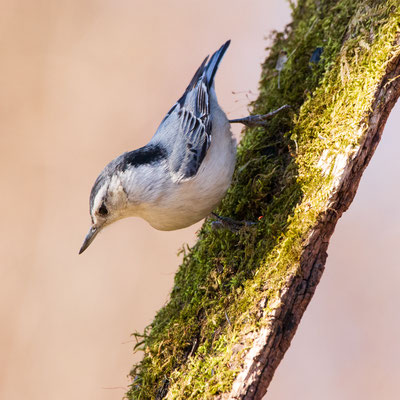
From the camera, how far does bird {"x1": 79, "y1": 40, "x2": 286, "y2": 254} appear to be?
2.13m

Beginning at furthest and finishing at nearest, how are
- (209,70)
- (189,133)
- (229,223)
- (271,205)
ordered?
(209,70)
(189,133)
(229,223)
(271,205)

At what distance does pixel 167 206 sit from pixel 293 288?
0.66m

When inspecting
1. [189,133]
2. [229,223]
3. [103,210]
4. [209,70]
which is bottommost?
[103,210]

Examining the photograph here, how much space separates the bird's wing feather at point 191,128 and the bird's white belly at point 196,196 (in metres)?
0.04

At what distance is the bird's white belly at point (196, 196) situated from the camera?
212 centimetres

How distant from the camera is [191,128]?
2.30 m

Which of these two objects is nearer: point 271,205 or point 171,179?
point 271,205

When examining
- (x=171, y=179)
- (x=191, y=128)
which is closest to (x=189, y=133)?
(x=191, y=128)

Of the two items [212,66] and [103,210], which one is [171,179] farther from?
[212,66]

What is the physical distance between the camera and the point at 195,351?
186 centimetres

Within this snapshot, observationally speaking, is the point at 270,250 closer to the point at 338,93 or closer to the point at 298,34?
the point at 338,93

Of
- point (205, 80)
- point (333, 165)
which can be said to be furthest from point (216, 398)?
point (205, 80)

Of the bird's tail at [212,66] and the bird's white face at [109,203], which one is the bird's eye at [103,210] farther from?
the bird's tail at [212,66]

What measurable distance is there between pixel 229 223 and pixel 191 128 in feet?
1.54
